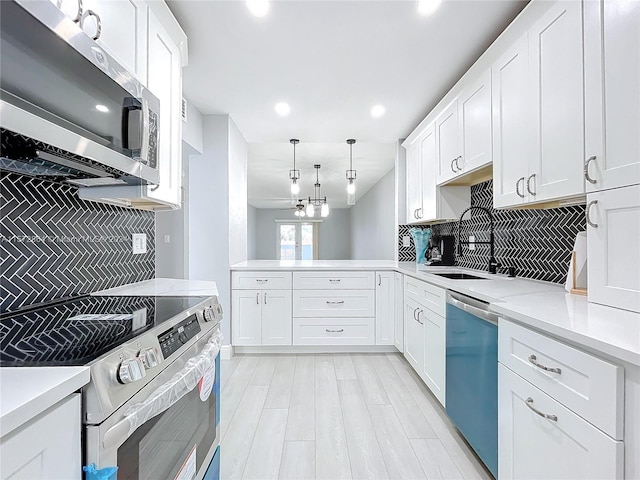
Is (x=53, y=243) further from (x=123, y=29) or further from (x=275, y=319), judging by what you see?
(x=275, y=319)

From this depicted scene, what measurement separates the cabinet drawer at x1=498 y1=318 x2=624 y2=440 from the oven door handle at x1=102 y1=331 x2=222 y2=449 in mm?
1179

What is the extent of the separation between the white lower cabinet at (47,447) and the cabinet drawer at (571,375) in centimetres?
125

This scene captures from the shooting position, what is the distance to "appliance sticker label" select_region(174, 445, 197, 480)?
1061mm

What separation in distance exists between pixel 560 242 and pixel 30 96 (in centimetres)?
242

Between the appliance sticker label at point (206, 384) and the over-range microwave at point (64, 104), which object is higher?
the over-range microwave at point (64, 104)

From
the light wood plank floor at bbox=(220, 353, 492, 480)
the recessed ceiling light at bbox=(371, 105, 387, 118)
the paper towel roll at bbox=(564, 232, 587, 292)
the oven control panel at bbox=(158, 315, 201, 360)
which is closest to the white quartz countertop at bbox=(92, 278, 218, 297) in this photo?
the oven control panel at bbox=(158, 315, 201, 360)

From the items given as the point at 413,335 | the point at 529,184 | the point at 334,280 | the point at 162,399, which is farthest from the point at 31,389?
the point at 334,280

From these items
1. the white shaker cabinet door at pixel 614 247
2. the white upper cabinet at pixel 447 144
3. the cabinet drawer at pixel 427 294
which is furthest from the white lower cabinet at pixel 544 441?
the white upper cabinet at pixel 447 144

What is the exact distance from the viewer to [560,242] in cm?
187

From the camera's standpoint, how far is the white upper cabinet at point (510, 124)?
1.67 metres

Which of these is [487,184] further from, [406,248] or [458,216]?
[406,248]

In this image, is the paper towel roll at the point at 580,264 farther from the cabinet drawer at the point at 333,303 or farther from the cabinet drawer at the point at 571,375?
the cabinet drawer at the point at 333,303

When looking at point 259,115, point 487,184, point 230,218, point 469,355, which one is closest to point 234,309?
point 230,218

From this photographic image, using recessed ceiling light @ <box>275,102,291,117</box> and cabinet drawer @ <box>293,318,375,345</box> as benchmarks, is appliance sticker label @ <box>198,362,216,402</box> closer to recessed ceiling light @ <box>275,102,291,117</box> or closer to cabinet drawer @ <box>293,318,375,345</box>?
cabinet drawer @ <box>293,318,375,345</box>
